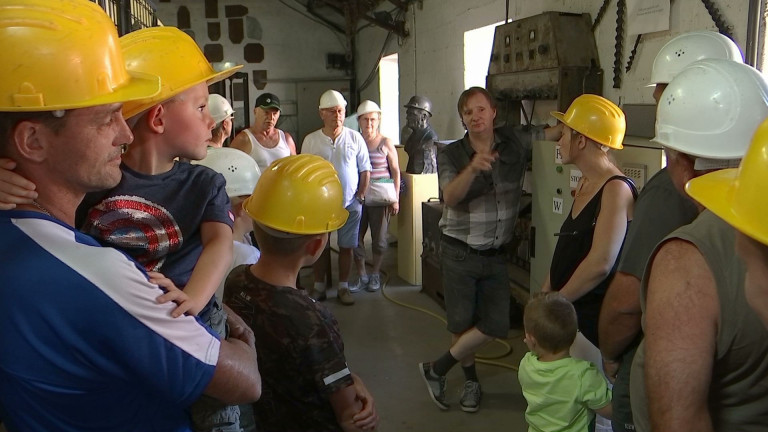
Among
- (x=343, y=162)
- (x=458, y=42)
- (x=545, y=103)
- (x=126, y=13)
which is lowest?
(x=343, y=162)

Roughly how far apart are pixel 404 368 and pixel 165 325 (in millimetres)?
3340

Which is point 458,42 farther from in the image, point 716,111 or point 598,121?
point 716,111

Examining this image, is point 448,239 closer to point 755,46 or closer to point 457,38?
point 755,46

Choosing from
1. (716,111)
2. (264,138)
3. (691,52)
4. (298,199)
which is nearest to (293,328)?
(298,199)

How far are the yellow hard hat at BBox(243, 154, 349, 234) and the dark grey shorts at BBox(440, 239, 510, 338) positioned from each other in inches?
63.3

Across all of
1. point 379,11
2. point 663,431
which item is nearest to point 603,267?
point 663,431

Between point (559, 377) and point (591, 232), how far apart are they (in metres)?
0.61

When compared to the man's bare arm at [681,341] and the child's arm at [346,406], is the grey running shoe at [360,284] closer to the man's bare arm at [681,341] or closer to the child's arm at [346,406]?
the child's arm at [346,406]

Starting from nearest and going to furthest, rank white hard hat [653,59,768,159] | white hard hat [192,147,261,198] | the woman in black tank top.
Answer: white hard hat [653,59,768,159] < the woman in black tank top < white hard hat [192,147,261,198]

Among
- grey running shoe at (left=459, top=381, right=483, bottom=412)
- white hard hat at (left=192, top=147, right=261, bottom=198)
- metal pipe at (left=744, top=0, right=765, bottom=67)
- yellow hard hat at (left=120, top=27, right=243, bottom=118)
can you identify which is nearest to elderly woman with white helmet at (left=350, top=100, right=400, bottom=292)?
grey running shoe at (left=459, top=381, right=483, bottom=412)

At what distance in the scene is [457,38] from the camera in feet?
23.4

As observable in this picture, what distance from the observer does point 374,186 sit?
19.1 feet

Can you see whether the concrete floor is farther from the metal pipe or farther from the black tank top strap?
the metal pipe

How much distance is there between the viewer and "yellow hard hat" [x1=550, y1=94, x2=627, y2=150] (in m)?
2.61
